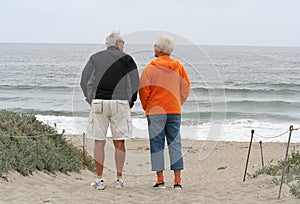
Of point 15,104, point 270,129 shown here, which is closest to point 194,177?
point 270,129

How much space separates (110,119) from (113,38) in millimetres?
994

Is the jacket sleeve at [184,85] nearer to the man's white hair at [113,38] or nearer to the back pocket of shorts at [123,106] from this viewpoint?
the back pocket of shorts at [123,106]

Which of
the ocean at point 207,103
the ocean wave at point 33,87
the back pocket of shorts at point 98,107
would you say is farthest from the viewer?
the ocean wave at point 33,87

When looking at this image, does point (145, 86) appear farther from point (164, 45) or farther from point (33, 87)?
point (33, 87)

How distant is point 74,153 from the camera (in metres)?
8.97

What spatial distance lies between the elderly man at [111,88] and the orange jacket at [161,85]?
18 centimetres

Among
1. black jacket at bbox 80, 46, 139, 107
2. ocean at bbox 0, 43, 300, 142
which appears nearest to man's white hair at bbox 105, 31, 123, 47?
black jacket at bbox 80, 46, 139, 107

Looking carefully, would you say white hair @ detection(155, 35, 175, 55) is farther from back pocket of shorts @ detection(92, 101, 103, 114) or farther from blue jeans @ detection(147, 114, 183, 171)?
back pocket of shorts @ detection(92, 101, 103, 114)

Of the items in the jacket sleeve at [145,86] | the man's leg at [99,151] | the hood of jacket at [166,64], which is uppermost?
the hood of jacket at [166,64]

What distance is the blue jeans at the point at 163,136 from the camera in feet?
19.0

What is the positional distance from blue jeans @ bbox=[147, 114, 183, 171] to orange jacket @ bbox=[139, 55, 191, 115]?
9cm

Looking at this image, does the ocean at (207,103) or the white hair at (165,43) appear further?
the ocean at (207,103)

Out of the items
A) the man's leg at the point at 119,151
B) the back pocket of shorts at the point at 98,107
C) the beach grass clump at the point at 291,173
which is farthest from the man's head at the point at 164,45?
the beach grass clump at the point at 291,173

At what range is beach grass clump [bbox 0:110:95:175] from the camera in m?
6.51
